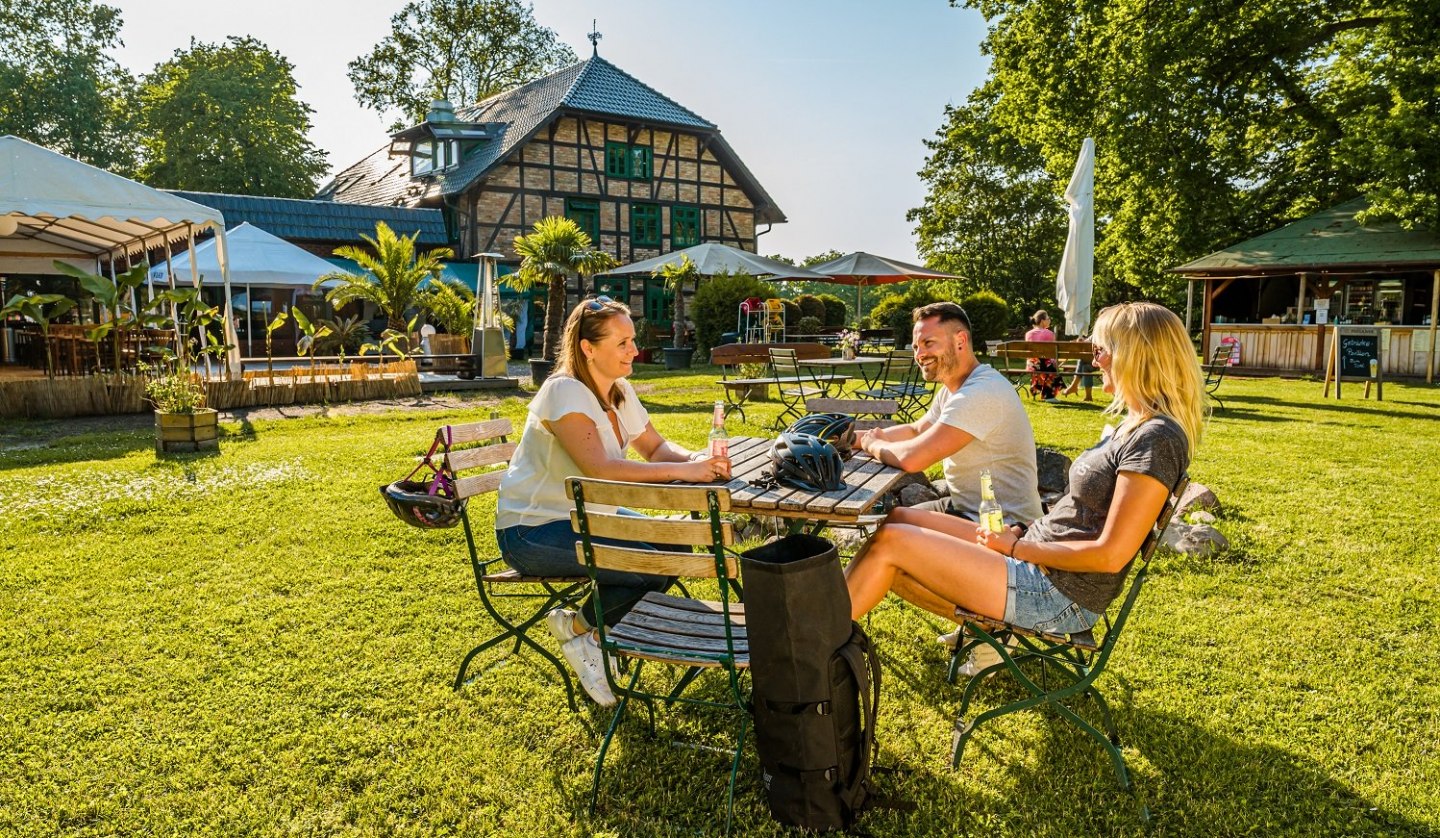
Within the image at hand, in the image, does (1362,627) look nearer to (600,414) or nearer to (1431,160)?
(600,414)

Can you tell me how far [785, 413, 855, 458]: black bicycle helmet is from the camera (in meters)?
3.88

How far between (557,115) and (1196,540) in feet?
75.2

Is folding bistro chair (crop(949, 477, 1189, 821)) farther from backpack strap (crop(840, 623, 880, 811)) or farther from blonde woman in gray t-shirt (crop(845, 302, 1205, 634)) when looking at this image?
backpack strap (crop(840, 623, 880, 811))

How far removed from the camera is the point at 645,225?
89.9ft

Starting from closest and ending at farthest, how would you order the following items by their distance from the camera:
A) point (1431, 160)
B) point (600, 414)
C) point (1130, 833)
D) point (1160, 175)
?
point (1130, 833), point (600, 414), point (1431, 160), point (1160, 175)

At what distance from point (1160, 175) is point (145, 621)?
21.8m

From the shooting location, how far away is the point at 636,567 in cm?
267

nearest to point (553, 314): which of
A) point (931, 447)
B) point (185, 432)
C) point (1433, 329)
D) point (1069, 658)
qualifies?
point (185, 432)

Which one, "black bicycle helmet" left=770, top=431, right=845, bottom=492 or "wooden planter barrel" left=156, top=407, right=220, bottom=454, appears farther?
"wooden planter barrel" left=156, top=407, right=220, bottom=454

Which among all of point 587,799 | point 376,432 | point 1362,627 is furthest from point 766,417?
point 587,799

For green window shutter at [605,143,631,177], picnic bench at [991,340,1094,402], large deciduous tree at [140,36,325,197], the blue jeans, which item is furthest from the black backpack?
large deciduous tree at [140,36,325,197]

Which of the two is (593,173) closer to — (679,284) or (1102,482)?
(679,284)

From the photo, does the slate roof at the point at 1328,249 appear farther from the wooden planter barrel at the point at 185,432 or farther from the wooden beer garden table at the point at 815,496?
the wooden planter barrel at the point at 185,432

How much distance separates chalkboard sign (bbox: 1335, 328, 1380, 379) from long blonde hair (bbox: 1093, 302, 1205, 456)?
55.2 feet
